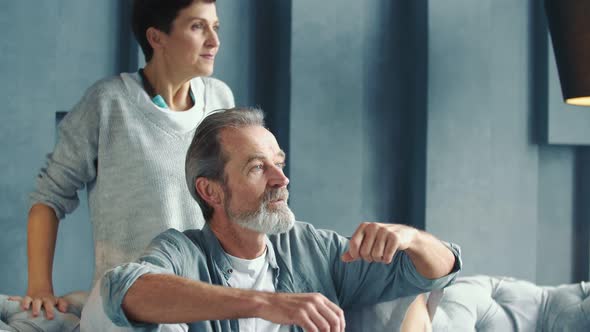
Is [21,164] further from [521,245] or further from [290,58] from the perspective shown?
[521,245]

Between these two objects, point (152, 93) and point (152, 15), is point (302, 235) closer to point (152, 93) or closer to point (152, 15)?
point (152, 93)

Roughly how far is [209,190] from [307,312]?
2.00ft

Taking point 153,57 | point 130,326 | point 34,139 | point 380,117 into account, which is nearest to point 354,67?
point 380,117

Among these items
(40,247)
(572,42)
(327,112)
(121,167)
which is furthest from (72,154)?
(572,42)

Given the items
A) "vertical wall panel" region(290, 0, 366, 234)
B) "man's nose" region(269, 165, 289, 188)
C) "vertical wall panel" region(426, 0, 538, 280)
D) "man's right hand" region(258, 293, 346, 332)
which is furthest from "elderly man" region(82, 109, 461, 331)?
"vertical wall panel" region(426, 0, 538, 280)

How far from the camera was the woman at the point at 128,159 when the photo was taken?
219 cm

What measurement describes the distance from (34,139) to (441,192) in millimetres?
1477

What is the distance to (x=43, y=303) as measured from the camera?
2139 mm

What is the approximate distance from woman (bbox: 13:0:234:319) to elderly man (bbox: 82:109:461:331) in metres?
0.19

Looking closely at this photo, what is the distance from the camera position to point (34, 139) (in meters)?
2.58

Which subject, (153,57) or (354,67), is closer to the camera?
(153,57)

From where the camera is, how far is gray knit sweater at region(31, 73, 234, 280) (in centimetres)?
219

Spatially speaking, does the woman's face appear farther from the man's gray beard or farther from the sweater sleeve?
the man's gray beard

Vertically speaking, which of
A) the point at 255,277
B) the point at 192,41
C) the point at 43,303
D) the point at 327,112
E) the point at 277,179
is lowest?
the point at 43,303
